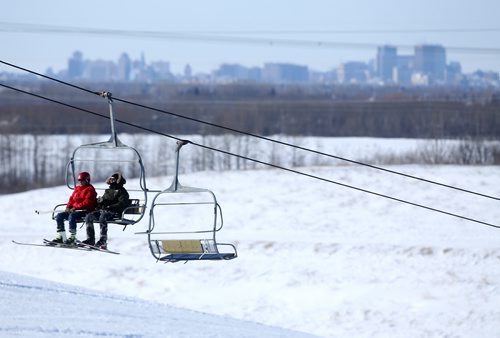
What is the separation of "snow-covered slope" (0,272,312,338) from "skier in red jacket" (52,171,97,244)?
6456 mm

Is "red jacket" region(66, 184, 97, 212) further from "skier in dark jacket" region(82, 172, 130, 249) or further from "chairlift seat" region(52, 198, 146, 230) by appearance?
"chairlift seat" region(52, 198, 146, 230)

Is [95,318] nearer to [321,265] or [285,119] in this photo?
[321,265]

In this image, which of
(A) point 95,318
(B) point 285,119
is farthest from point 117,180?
(B) point 285,119

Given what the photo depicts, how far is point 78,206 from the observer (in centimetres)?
1644

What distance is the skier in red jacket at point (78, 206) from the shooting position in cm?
1641

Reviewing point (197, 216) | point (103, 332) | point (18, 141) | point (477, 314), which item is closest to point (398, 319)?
point (477, 314)

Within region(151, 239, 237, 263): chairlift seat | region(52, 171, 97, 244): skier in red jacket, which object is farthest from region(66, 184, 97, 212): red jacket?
region(151, 239, 237, 263): chairlift seat

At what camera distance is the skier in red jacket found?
53.8 feet

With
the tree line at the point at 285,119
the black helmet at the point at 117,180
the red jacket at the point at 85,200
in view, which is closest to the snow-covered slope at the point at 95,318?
the red jacket at the point at 85,200

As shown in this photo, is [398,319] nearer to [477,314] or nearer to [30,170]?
[477,314]

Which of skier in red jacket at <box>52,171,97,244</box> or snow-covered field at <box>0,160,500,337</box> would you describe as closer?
skier in red jacket at <box>52,171,97,244</box>

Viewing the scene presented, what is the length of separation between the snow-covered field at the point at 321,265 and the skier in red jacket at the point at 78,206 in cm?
800

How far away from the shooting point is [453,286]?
106 feet

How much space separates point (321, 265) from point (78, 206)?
19.3 metres
